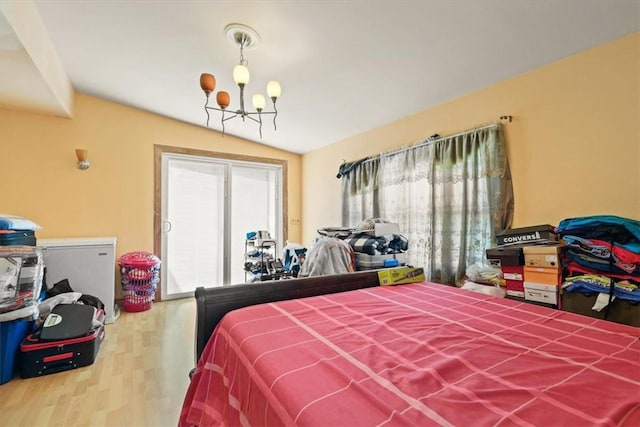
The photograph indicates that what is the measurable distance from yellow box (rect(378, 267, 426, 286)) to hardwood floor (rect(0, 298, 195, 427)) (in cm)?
145

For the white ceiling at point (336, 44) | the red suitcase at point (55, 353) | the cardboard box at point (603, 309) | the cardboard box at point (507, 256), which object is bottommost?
the red suitcase at point (55, 353)

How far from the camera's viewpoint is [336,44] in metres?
2.15

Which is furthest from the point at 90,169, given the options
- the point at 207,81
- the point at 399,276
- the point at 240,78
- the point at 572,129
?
the point at 572,129

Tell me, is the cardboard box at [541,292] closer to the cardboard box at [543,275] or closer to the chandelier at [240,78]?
the cardboard box at [543,275]

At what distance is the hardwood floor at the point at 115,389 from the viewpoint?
1601 millimetres

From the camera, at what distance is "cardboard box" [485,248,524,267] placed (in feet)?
6.12

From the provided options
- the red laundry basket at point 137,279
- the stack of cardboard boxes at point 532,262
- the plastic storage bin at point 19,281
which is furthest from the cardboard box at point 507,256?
the red laundry basket at point 137,279

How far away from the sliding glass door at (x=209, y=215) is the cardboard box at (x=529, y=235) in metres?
3.44

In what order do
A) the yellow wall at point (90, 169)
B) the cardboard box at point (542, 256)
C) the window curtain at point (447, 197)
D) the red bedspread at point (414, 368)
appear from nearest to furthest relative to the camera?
the red bedspread at point (414, 368) → the cardboard box at point (542, 256) → the window curtain at point (447, 197) → the yellow wall at point (90, 169)

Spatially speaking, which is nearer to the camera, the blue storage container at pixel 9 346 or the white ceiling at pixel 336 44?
the white ceiling at pixel 336 44

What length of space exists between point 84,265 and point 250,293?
98.3 inches

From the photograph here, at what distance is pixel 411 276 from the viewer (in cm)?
200

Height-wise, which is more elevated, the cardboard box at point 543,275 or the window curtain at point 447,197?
the window curtain at point 447,197

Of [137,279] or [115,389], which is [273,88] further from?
[137,279]
